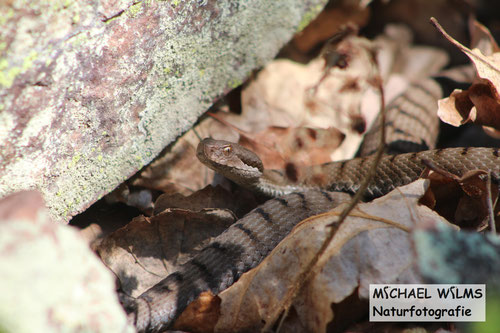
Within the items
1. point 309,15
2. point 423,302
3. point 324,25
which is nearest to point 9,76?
point 423,302

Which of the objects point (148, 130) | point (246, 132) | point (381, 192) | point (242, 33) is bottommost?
point (381, 192)

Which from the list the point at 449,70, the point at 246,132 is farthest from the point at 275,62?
the point at 449,70

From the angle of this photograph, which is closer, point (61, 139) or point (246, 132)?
point (61, 139)

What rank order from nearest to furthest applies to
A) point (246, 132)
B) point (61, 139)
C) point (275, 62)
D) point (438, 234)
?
point (438, 234), point (61, 139), point (246, 132), point (275, 62)

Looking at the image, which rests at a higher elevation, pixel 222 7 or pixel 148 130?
pixel 222 7

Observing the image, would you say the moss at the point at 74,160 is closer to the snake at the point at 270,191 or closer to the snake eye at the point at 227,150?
the snake at the point at 270,191

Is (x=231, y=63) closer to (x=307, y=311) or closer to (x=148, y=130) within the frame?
(x=148, y=130)

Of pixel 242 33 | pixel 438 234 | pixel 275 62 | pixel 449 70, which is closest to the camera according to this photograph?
pixel 438 234

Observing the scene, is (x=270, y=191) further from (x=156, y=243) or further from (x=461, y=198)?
(x=461, y=198)

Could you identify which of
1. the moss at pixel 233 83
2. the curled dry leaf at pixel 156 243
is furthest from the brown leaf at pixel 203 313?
the moss at pixel 233 83
